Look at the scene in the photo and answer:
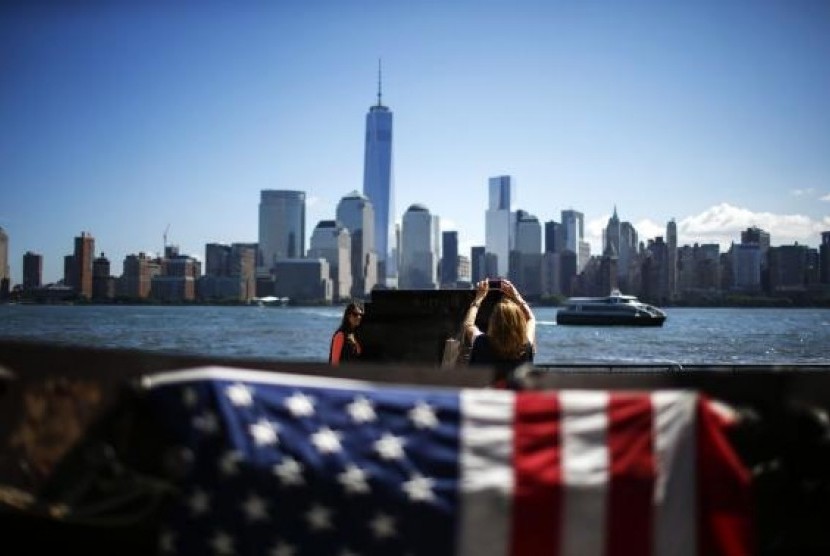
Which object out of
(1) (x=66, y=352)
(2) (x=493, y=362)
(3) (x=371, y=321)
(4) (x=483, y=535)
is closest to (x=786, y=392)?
(4) (x=483, y=535)

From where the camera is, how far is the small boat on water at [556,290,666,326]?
97188 mm

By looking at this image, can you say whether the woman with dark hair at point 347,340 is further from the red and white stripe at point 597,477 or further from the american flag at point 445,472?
the red and white stripe at point 597,477

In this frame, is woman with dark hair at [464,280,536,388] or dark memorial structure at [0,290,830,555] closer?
dark memorial structure at [0,290,830,555]

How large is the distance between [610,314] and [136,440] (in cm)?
9851

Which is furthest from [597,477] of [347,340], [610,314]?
[610,314]

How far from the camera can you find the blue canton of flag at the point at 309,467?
3.07 metres

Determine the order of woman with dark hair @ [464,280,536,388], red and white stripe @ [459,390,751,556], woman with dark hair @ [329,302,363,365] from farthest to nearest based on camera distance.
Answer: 1. woman with dark hair @ [329,302,363,365]
2. woman with dark hair @ [464,280,536,388]
3. red and white stripe @ [459,390,751,556]

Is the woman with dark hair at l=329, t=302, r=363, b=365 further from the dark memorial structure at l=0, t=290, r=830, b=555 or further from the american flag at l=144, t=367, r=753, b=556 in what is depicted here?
the american flag at l=144, t=367, r=753, b=556

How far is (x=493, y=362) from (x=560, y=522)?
8.02 feet

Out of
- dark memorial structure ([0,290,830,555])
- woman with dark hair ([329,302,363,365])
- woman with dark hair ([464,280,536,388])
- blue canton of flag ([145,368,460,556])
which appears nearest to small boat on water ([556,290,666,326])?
woman with dark hair ([329,302,363,365])

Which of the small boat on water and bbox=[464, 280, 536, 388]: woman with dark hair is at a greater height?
bbox=[464, 280, 536, 388]: woman with dark hair

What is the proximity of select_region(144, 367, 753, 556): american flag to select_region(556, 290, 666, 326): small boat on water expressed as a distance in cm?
9767

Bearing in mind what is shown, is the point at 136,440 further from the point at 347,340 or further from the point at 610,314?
the point at 610,314

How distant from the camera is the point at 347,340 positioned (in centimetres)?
892
